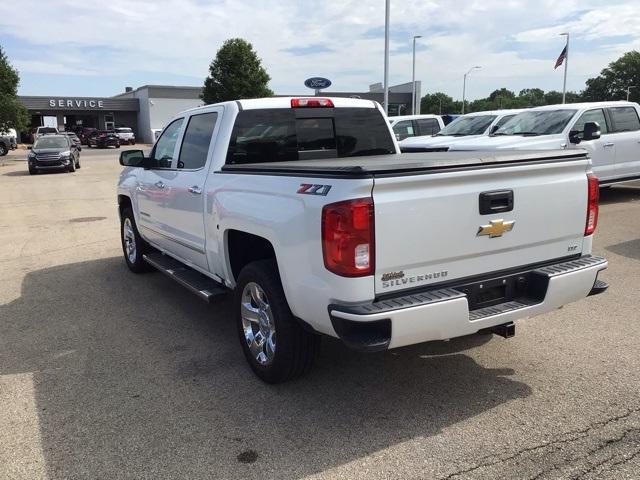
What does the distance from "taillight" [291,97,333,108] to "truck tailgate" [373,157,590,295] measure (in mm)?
2114

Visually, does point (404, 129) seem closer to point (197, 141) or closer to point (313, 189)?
point (197, 141)

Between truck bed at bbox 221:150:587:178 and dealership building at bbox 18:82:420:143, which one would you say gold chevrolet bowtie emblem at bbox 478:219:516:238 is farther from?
dealership building at bbox 18:82:420:143

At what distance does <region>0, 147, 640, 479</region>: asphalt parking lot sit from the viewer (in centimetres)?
301

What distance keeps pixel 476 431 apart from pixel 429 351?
1.19m

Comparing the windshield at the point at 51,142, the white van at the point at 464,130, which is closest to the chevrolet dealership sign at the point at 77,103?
the windshield at the point at 51,142

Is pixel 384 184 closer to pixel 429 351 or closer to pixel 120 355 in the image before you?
pixel 429 351

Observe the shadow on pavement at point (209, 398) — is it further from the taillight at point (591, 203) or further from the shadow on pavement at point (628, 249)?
the shadow on pavement at point (628, 249)

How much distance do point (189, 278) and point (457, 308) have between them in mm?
2736

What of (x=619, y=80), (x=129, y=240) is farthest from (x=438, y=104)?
(x=129, y=240)

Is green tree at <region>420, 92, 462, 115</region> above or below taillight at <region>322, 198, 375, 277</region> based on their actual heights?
above

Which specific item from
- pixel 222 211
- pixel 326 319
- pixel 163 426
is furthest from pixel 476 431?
pixel 222 211

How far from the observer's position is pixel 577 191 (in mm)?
3785

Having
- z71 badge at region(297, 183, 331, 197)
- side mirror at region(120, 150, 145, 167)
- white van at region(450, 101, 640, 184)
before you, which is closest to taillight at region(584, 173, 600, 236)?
z71 badge at region(297, 183, 331, 197)

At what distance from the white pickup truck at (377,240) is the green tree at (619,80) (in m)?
104
